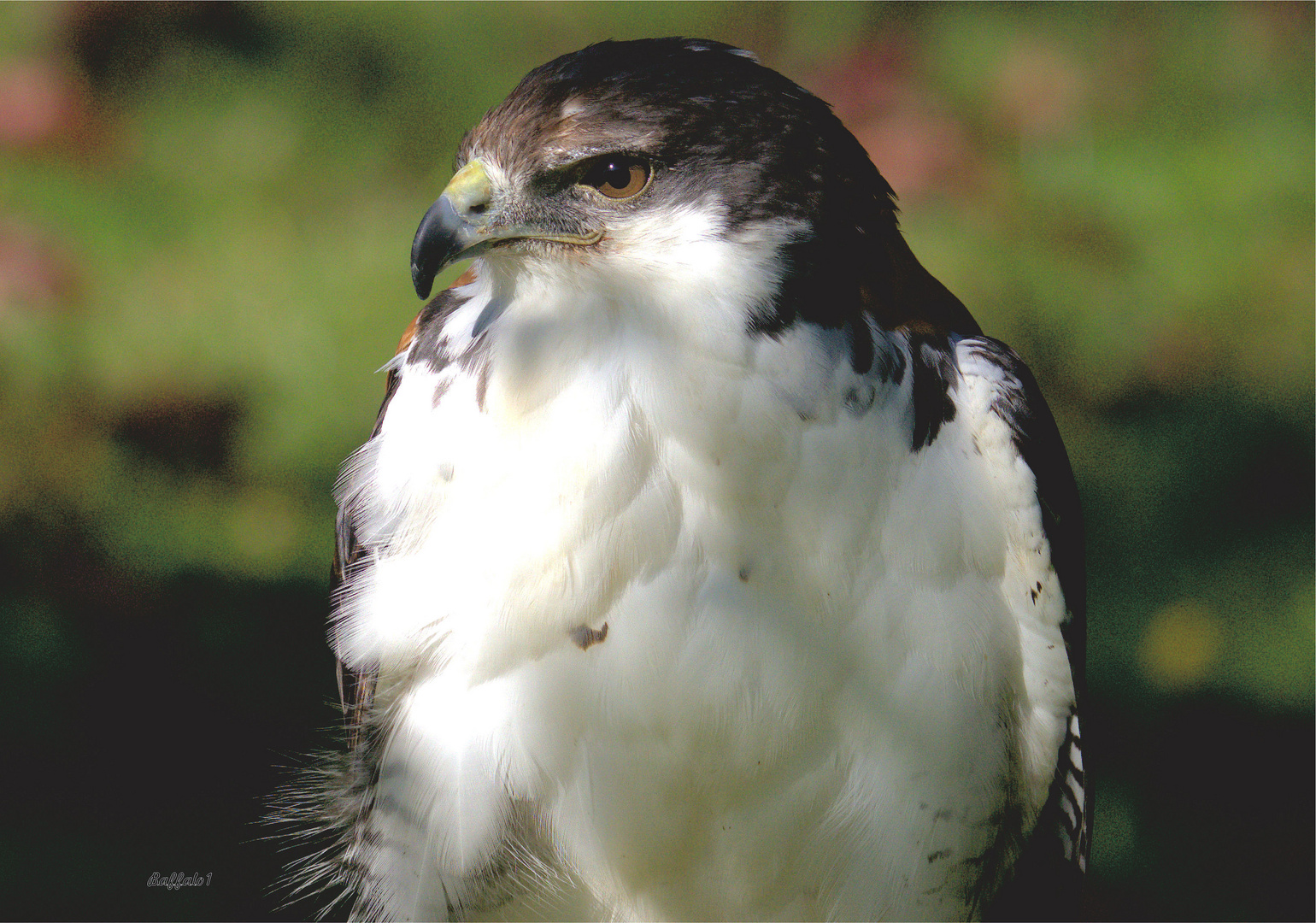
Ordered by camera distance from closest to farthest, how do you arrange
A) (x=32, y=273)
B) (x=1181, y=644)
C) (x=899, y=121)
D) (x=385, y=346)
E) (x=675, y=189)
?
1. (x=675, y=189)
2. (x=1181, y=644)
3. (x=385, y=346)
4. (x=32, y=273)
5. (x=899, y=121)

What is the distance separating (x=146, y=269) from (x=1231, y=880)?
4370 mm

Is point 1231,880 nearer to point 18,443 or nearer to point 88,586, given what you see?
point 88,586

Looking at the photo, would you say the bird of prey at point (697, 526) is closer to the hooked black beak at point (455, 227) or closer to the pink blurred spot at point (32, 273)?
the hooked black beak at point (455, 227)

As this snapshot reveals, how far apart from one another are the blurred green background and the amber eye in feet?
4.28

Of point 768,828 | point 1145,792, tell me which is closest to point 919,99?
point 1145,792

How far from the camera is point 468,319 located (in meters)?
2.01

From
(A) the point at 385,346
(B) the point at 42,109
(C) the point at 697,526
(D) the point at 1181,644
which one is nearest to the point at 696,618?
(C) the point at 697,526

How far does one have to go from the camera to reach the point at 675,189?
72.9 inches

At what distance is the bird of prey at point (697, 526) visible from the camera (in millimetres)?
1839

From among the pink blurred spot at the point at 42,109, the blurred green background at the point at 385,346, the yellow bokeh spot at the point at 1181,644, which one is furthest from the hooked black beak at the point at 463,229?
the pink blurred spot at the point at 42,109

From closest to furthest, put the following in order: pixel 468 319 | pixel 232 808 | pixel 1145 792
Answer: pixel 468 319 < pixel 232 808 < pixel 1145 792

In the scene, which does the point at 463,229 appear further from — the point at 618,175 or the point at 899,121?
the point at 899,121

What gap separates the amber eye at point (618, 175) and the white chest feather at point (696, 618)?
0.19 metres

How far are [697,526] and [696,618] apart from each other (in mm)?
150
